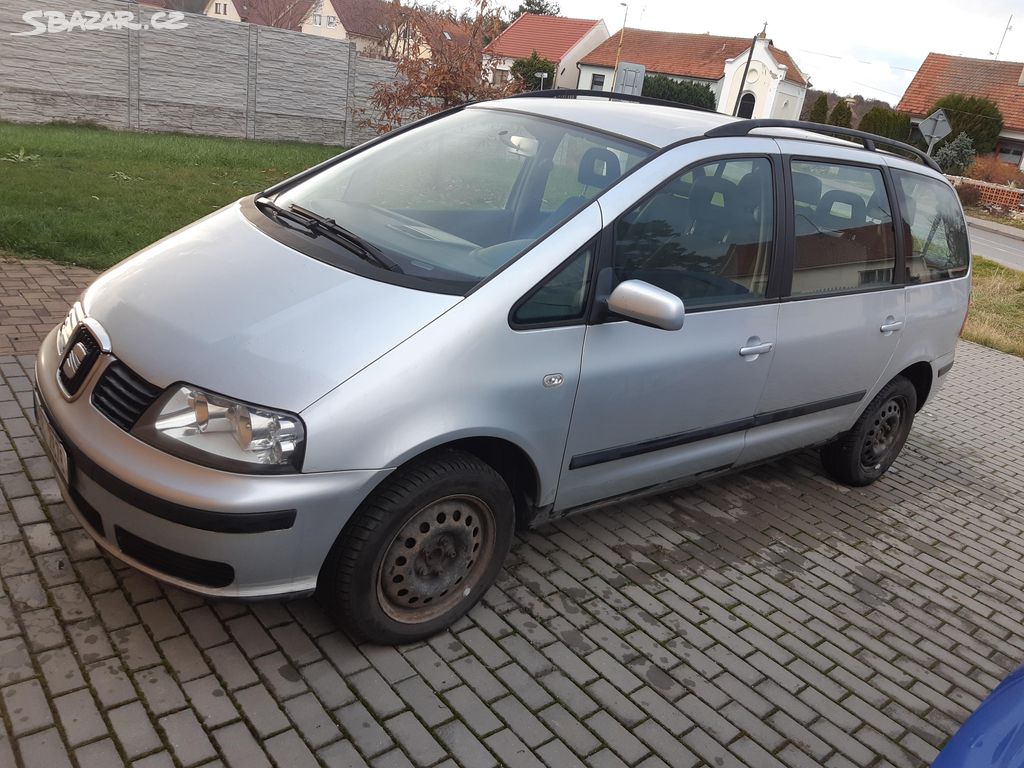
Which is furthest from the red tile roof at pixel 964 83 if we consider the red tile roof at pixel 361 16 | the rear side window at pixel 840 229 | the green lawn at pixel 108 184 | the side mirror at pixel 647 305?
the side mirror at pixel 647 305

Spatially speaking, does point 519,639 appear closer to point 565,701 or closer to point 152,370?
point 565,701

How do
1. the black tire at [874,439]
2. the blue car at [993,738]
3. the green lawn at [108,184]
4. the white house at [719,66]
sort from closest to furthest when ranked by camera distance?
the blue car at [993,738]
the black tire at [874,439]
the green lawn at [108,184]
the white house at [719,66]

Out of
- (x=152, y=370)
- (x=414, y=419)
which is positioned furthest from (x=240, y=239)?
(x=414, y=419)

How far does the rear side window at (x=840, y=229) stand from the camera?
4.06 meters

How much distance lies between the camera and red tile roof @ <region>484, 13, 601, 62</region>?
208ft

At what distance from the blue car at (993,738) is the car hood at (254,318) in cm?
191

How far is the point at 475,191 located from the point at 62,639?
2299 millimetres

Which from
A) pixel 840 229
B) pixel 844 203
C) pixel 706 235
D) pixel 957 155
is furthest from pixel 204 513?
pixel 957 155

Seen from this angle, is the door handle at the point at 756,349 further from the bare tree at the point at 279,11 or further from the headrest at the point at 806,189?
the bare tree at the point at 279,11

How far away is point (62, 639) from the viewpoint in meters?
2.79

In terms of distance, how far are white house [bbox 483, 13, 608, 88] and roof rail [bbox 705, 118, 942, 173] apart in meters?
60.1

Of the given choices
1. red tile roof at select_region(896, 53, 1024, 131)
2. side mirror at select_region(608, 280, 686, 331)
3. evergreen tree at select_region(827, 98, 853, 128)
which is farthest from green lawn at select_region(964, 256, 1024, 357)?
red tile roof at select_region(896, 53, 1024, 131)

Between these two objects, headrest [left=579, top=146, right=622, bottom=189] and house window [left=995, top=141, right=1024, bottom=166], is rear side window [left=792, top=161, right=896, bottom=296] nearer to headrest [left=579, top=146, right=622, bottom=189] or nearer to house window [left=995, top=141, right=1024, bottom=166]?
headrest [left=579, top=146, right=622, bottom=189]

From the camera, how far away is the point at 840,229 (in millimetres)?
4301
